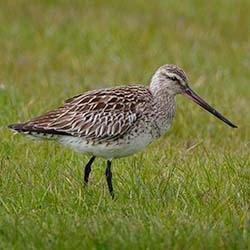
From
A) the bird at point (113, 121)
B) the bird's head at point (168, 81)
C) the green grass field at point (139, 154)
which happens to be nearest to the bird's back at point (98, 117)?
the bird at point (113, 121)

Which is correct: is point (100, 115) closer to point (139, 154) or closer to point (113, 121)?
point (113, 121)

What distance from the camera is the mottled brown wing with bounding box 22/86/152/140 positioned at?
7637 mm

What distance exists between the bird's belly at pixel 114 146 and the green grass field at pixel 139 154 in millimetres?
272

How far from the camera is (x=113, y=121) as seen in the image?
7.64 meters

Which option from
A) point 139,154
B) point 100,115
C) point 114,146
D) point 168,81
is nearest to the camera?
point 114,146

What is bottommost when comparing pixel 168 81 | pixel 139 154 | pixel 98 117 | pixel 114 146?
pixel 139 154

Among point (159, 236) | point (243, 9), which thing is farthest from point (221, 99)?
point (243, 9)

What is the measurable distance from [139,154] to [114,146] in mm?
1328

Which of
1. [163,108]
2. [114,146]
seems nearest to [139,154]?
[163,108]

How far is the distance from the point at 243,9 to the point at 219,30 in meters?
1.59

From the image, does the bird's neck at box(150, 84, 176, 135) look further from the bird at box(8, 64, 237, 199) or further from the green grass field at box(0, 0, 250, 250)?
the green grass field at box(0, 0, 250, 250)

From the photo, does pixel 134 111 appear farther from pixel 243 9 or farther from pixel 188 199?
pixel 243 9

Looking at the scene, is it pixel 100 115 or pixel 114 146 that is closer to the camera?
pixel 114 146

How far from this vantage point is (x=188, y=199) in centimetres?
724
